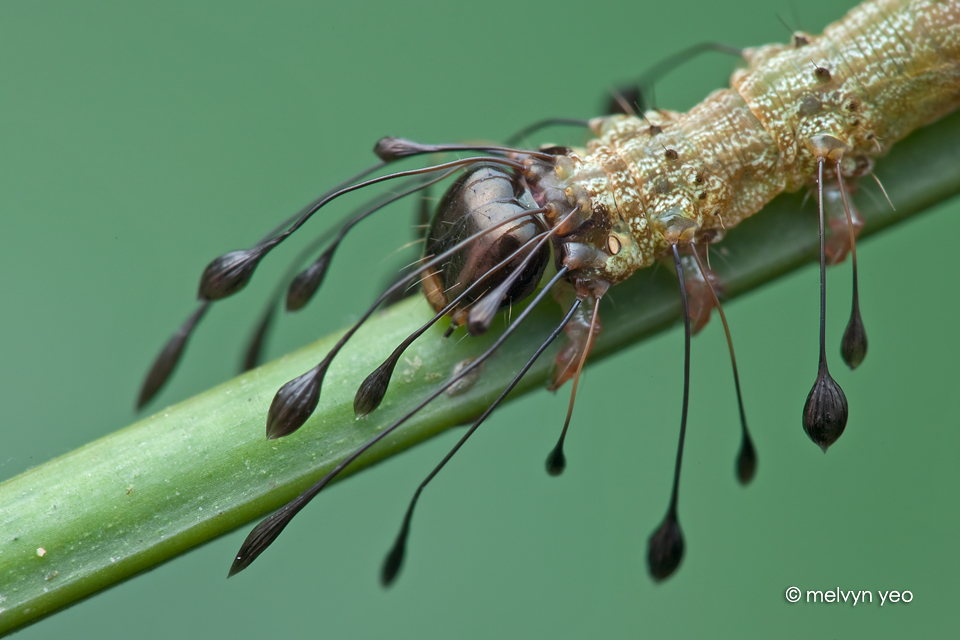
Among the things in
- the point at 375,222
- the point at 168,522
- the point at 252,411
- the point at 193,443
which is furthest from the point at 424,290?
the point at 375,222

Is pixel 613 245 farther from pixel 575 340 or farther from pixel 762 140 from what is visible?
pixel 762 140

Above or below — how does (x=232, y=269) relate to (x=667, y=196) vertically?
above

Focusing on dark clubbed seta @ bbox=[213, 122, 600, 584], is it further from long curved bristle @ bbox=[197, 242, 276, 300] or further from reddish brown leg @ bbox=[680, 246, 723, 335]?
reddish brown leg @ bbox=[680, 246, 723, 335]

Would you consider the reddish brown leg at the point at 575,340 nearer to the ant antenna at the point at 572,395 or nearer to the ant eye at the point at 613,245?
the ant antenna at the point at 572,395

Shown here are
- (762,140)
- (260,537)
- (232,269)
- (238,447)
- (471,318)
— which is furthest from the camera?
(762,140)

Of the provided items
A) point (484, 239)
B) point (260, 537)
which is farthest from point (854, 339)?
point (260, 537)

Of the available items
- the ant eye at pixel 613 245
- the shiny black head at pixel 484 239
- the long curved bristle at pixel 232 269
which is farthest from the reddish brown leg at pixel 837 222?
the long curved bristle at pixel 232 269
